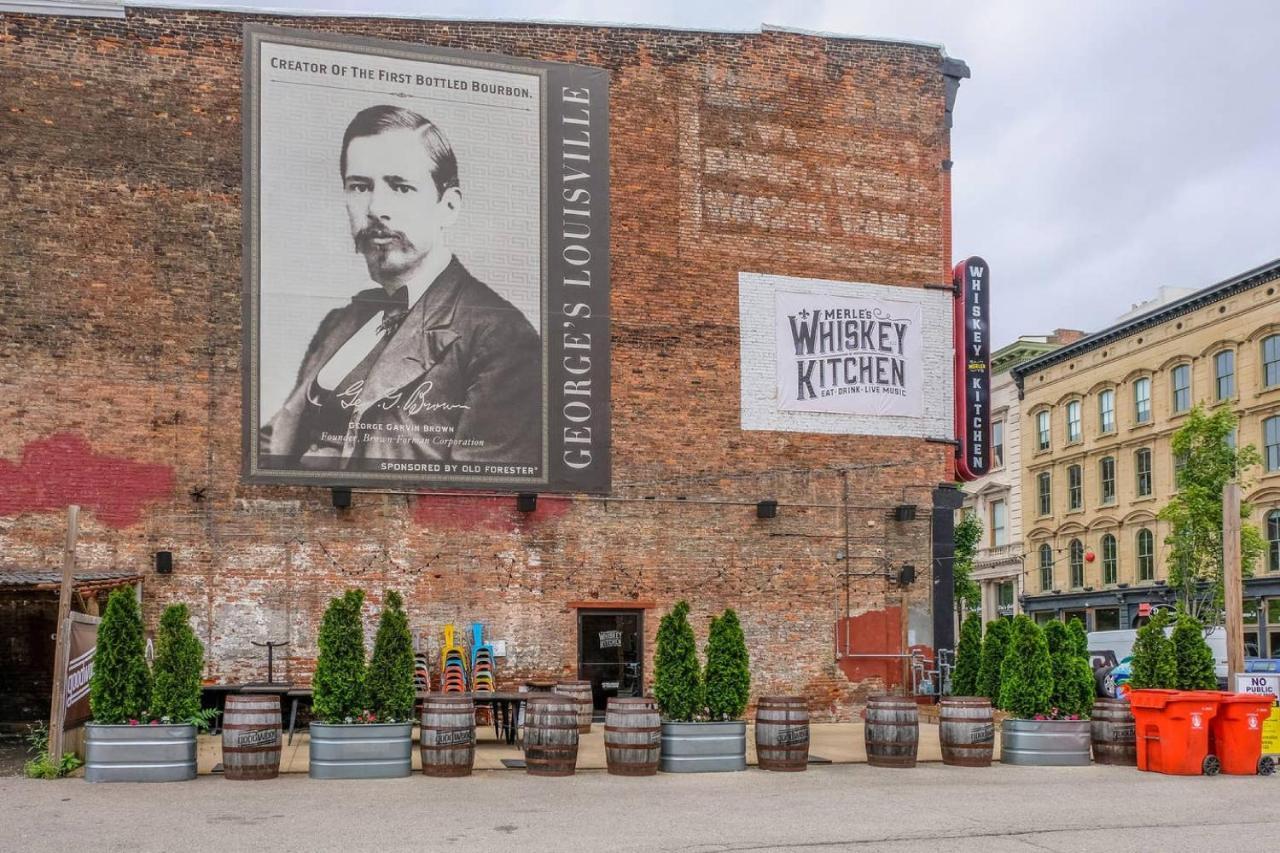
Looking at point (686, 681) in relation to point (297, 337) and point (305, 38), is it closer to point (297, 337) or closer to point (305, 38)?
point (297, 337)

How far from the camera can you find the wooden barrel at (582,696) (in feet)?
67.6

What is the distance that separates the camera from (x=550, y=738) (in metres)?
15.5

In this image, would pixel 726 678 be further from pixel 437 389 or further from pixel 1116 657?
pixel 1116 657

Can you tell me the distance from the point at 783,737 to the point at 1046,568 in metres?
39.2

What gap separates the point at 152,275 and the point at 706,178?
9.00m

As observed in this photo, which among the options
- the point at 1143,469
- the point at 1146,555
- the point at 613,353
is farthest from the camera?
the point at 1143,469

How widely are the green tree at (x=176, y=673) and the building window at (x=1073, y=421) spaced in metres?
41.5

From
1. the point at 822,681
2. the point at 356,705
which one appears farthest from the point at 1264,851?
the point at 822,681

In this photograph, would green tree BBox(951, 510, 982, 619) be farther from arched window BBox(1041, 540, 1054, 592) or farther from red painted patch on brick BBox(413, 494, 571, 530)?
red painted patch on brick BBox(413, 494, 571, 530)

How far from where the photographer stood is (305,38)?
73.0ft

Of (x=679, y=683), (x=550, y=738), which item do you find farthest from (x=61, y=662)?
(x=679, y=683)

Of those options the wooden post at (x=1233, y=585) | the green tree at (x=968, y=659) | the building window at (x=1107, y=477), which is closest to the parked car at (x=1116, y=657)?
the green tree at (x=968, y=659)

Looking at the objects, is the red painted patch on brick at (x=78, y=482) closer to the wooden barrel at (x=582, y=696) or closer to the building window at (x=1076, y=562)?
the wooden barrel at (x=582, y=696)

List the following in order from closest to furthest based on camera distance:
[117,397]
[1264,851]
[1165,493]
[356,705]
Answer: [1264,851], [356,705], [117,397], [1165,493]
